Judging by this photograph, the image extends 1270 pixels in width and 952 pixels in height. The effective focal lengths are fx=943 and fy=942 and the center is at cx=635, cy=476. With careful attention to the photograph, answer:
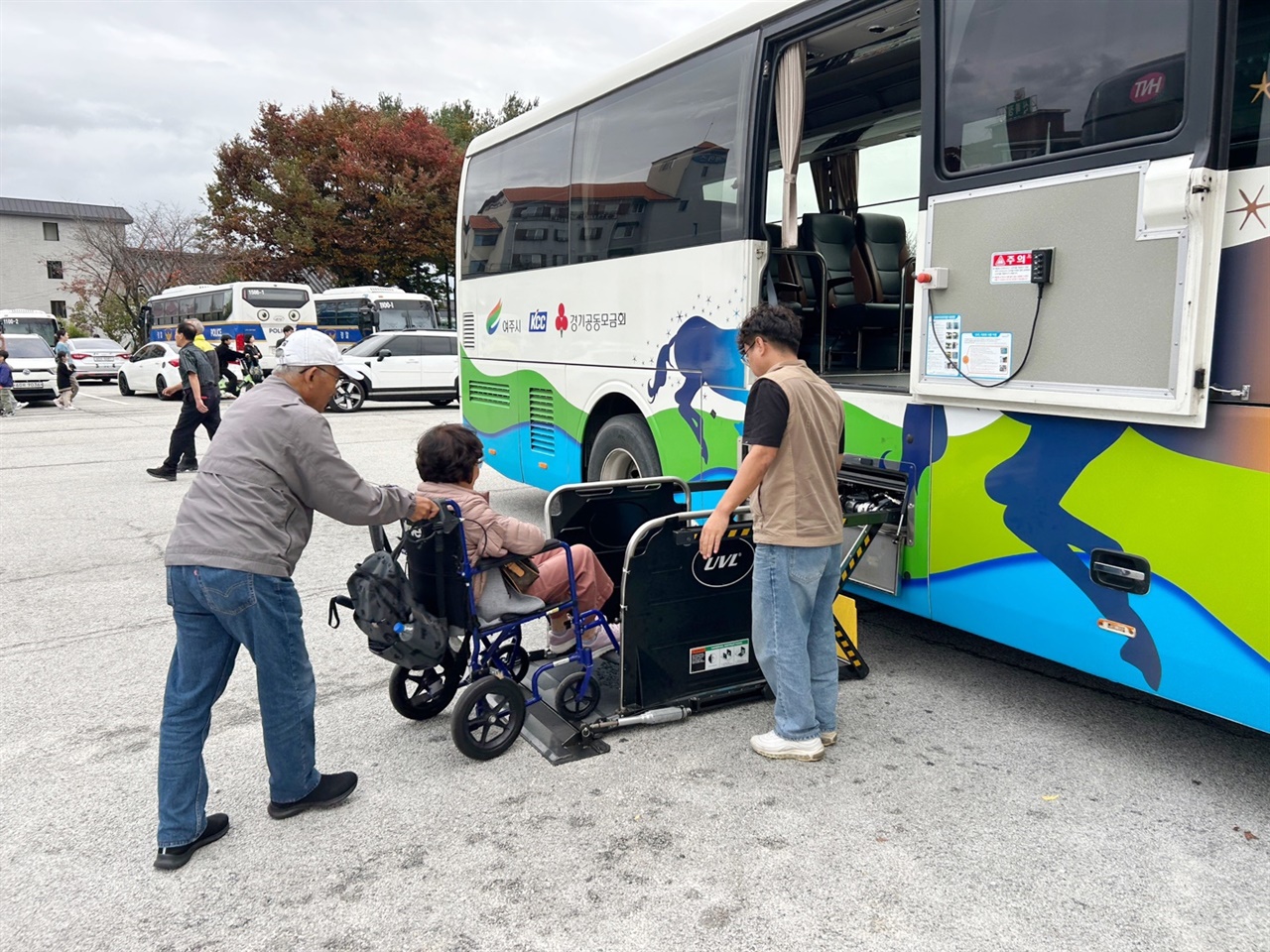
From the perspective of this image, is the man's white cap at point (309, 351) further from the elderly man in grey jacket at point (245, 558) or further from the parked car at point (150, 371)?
the parked car at point (150, 371)

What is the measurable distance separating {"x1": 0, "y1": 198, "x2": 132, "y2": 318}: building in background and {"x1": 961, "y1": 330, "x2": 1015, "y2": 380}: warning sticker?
6588 centimetres

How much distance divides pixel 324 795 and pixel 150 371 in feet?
83.1

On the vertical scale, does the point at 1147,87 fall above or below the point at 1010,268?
above

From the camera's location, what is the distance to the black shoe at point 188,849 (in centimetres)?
307

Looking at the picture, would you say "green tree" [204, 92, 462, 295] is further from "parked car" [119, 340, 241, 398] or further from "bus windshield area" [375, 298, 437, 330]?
"parked car" [119, 340, 241, 398]

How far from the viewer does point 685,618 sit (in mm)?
4051

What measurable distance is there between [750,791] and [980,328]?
2042mm

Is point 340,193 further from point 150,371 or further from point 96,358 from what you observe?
point 150,371

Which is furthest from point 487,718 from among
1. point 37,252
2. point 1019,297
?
point 37,252

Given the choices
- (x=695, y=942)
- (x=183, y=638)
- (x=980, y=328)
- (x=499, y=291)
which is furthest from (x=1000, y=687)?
(x=499, y=291)

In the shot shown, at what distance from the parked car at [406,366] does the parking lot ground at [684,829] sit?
639 inches

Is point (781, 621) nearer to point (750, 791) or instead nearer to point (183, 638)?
point (750, 791)

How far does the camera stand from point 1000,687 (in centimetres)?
451

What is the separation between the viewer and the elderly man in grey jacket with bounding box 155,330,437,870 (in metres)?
3.06
